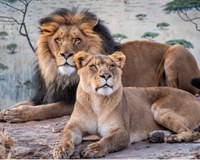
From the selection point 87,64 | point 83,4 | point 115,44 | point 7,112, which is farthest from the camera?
point 83,4

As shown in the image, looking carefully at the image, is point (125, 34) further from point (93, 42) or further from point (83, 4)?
point (93, 42)

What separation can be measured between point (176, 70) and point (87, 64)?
1.76m

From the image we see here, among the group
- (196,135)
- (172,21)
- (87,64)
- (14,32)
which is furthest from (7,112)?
(172,21)

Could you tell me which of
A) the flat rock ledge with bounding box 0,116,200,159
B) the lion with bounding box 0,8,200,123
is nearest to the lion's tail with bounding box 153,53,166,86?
the lion with bounding box 0,8,200,123

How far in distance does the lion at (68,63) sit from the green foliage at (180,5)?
1.46 meters

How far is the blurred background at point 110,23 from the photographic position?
7211mm

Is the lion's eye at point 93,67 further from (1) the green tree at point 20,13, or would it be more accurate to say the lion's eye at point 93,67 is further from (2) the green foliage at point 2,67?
(2) the green foliage at point 2,67

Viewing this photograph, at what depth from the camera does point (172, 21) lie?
7.26 m

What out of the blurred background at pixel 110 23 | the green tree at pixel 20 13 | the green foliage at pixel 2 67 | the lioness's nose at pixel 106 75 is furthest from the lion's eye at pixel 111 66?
the green foliage at pixel 2 67

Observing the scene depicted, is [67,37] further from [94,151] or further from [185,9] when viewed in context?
[185,9]

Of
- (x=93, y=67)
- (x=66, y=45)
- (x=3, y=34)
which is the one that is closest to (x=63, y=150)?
(x=93, y=67)

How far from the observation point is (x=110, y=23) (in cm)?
725

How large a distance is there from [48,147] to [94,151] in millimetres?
393

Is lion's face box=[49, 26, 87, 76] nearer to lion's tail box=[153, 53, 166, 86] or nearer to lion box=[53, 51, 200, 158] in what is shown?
lion box=[53, 51, 200, 158]
